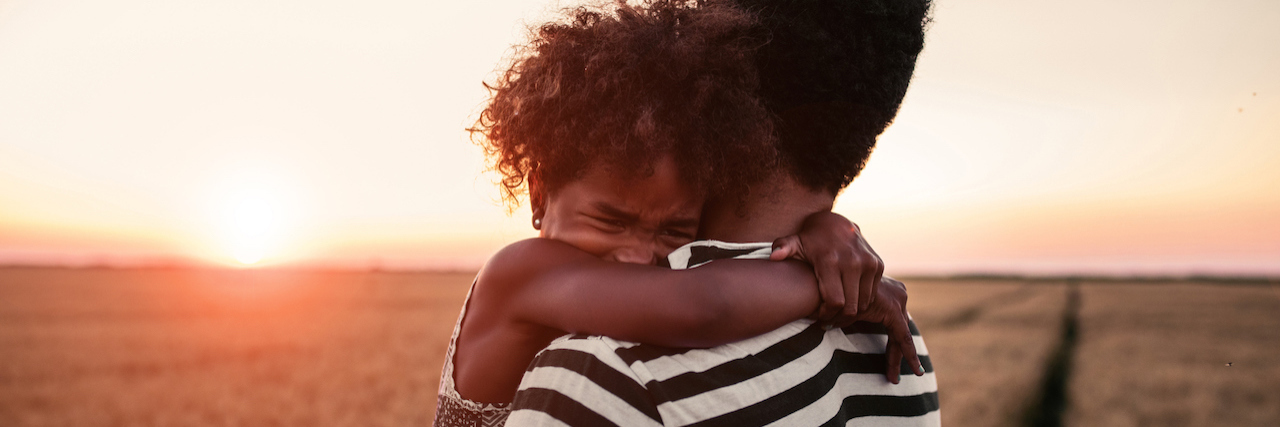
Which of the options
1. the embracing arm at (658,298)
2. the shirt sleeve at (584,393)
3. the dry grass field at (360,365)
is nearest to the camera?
the shirt sleeve at (584,393)

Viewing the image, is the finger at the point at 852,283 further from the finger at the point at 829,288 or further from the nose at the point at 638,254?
the nose at the point at 638,254

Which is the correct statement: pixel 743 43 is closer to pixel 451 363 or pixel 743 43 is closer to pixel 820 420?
pixel 820 420

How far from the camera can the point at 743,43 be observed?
1.84m

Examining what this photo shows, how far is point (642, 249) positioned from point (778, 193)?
39 cm

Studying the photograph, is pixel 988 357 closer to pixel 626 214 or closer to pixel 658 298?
pixel 626 214

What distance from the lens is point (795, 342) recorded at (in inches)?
61.1

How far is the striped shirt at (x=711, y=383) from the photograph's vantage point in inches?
50.9

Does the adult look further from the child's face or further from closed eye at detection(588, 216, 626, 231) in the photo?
closed eye at detection(588, 216, 626, 231)

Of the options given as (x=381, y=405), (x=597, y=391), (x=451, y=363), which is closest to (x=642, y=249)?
(x=451, y=363)

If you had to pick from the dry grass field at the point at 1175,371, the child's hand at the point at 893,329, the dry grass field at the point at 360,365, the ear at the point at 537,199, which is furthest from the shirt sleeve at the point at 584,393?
the dry grass field at the point at 1175,371

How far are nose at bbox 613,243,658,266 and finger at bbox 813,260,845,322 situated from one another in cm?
46

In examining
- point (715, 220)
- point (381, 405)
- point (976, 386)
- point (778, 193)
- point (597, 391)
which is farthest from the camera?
point (976, 386)

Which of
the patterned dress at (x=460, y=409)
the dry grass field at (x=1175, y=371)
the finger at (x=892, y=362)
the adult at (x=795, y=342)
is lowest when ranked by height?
the dry grass field at (x=1175, y=371)

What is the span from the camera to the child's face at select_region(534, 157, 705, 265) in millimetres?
1860
